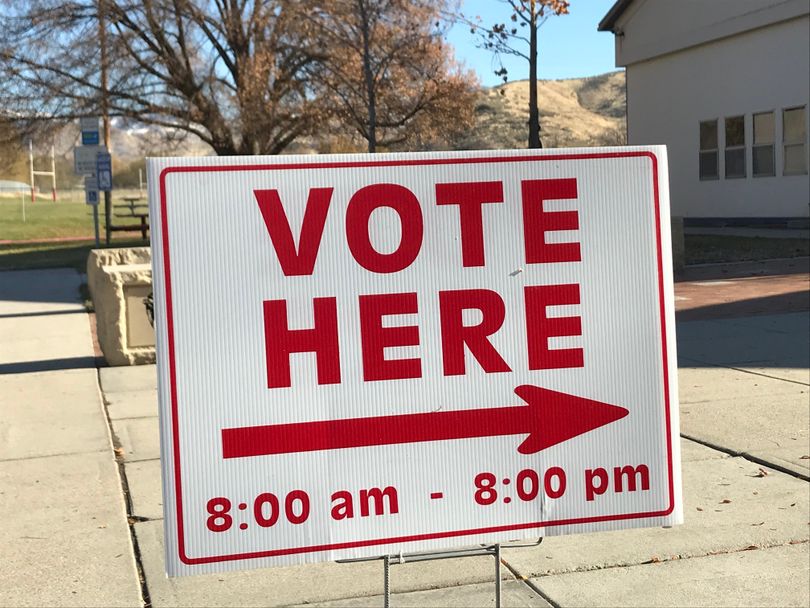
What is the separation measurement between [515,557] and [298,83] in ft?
82.1

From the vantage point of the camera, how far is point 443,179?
7.84 ft

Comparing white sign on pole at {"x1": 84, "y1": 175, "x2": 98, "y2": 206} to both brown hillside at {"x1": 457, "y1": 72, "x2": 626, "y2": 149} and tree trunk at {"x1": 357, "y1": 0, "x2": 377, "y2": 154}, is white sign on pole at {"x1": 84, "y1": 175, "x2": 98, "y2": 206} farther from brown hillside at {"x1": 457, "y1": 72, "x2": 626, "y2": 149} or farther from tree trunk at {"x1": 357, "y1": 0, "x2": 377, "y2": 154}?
brown hillside at {"x1": 457, "y1": 72, "x2": 626, "y2": 149}

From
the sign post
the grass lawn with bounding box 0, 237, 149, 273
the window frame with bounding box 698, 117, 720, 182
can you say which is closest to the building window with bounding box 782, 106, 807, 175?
the window frame with bounding box 698, 117, 720, 182

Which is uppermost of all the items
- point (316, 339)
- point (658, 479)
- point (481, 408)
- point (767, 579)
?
point (316, 339)

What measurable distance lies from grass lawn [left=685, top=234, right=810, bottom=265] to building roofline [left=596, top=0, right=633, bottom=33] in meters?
9.65

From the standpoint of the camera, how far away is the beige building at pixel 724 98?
84.1ft

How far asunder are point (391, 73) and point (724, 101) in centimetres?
893

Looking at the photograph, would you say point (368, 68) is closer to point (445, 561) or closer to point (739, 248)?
point (739, 248)

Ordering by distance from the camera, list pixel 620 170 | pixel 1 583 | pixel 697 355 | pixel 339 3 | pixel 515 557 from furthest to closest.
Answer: pixel 339 3 → pixel 697 355 → pixel 515 557 → pixel 1 583 → pixel 620 170

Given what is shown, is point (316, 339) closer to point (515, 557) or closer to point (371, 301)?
point (371, 301)

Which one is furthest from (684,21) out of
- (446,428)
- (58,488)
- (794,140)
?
(446,428)

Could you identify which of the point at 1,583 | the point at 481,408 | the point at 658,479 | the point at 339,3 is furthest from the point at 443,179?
the point at 339,3

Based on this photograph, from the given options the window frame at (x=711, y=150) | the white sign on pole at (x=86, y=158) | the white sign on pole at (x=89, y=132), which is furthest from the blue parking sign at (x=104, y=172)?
the window frame at (x=711, y=150)

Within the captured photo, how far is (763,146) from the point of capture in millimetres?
26688
